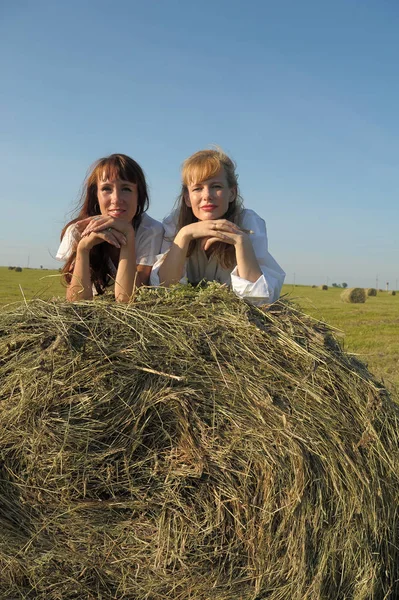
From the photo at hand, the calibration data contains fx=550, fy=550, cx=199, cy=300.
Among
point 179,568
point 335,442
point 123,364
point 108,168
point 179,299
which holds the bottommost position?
point 179,568

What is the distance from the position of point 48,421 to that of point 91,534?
633 millimetres

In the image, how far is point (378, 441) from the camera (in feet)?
8.80

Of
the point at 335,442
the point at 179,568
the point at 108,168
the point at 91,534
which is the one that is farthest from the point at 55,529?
the point at 108,168

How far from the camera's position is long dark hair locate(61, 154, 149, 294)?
3.84m

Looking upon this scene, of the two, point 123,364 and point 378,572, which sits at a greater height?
point 123,364

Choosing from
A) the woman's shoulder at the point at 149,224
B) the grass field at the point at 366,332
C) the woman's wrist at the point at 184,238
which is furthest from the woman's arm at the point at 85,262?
the woman's shoulder at the point at 149,224

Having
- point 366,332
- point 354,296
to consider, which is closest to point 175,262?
point 366,332

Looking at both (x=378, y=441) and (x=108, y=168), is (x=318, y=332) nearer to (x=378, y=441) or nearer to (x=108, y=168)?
(x=378, y=441)

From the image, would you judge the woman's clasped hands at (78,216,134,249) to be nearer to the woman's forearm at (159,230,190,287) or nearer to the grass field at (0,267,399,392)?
the woman's forearm at (159,230,190,287)

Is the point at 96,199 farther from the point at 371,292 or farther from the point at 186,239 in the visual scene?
the point at 371,292

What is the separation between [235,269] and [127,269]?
28.0 inches

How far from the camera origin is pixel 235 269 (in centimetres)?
342

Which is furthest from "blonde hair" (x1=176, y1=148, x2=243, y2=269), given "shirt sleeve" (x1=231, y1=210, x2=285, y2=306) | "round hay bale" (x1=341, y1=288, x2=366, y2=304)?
"round hay bale" (x1=341, y1=288, x2=366, y2=304)

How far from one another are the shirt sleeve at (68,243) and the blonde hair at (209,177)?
742mm
